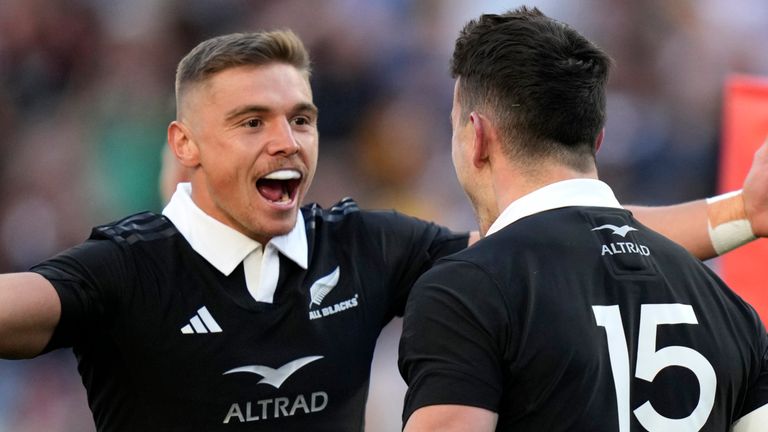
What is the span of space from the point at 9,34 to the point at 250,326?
4697mm

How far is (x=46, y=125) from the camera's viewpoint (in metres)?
7.38

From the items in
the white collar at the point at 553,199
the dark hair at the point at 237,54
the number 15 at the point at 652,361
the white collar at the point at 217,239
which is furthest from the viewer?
the dark hair at the point at 237,54

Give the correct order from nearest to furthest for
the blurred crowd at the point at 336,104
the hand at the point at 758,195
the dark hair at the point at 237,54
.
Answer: the hand at the point at 758,195, the dark hair at the point at 237,54, the blurred crowd at the point at 336,104

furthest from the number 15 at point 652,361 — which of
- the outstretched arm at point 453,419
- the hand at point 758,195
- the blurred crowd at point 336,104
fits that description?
the blurred crowd at point 336,104

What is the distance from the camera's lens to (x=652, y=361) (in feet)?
7.97

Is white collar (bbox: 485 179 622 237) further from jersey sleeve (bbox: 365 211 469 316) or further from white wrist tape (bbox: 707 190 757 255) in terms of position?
jersey sleeve (bbox: 365 211 469 316)

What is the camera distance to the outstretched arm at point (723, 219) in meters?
3.29

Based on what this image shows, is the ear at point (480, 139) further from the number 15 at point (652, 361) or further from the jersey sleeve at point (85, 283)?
the jersey sleeve at point (85, 283)

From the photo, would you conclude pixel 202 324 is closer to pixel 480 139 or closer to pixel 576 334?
pixel 480 139

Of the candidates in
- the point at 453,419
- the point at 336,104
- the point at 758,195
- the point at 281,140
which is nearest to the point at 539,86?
the point at 453,419

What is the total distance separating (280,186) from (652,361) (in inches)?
68.4

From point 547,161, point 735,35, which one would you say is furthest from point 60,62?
point 547,161

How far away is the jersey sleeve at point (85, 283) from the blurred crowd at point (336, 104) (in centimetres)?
383

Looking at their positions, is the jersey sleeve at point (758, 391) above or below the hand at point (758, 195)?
below
